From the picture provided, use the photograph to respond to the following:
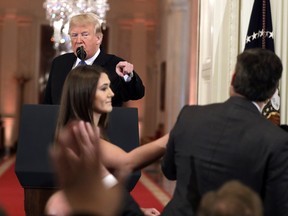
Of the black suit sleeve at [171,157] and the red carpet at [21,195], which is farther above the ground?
the black suit sleeve at [171,157]

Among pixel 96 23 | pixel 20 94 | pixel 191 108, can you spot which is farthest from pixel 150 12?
pixel 191 108

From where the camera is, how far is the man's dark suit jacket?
501 cm

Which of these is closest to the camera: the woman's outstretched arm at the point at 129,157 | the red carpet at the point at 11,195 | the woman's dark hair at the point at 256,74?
the woman's dark hair at the point at 256,74

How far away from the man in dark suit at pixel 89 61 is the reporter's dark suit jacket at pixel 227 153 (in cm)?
210

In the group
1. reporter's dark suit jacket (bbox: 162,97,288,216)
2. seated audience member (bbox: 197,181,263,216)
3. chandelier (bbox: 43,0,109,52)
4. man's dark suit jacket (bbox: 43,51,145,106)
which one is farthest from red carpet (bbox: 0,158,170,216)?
seated audience member (bbox: 197,181,263,216)

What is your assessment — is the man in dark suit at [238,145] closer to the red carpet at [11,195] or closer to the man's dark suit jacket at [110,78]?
the man's dark suit jacket at [110,78]

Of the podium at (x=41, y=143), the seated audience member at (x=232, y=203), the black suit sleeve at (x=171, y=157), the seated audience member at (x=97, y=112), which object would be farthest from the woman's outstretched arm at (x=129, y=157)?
the seated audience member at (x=232, y=203)

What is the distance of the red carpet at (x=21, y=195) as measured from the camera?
9.51 m

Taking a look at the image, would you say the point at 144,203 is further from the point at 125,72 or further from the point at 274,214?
the point at 274,214

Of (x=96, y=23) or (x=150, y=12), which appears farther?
(x=150, y=12)

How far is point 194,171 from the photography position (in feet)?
9.25

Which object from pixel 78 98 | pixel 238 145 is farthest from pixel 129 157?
pixel 238 145

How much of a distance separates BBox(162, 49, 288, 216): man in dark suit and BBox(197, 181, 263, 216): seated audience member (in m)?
1.03

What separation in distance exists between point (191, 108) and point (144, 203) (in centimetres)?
722
